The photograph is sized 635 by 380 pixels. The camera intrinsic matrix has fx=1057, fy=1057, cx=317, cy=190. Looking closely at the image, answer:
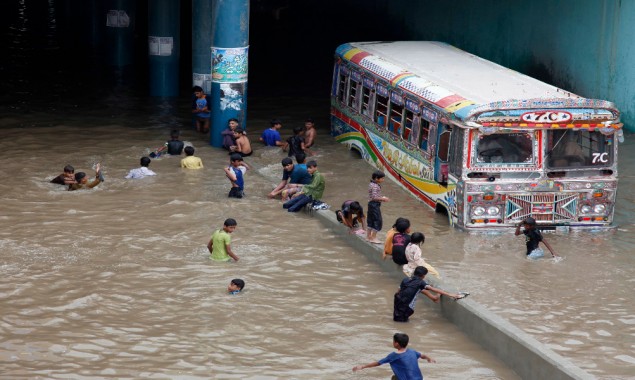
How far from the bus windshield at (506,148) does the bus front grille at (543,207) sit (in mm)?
607

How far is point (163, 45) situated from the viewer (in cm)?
2959

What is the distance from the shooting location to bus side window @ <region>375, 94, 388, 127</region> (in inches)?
830

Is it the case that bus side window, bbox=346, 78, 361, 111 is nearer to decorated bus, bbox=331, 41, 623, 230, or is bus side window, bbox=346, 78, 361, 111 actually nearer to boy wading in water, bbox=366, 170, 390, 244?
decorated bus, bbox=331, 41, 623, 230

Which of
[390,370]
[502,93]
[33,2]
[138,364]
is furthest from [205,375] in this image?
[33,2]

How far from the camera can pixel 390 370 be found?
1245 centimetres

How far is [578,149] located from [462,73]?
136 inches

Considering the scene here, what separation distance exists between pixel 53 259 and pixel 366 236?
486 centimetres

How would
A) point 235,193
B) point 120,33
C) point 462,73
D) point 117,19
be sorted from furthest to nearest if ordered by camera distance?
point 120,33, point 117,19, point 462,73, point 235,193

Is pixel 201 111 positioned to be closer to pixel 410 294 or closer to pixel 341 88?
pixel 341 88

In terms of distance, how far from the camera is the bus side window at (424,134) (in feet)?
61.9

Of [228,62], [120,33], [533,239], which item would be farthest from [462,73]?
[120,33]

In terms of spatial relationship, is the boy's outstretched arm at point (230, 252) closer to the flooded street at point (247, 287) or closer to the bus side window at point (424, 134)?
the flooded street at point (247, 287)

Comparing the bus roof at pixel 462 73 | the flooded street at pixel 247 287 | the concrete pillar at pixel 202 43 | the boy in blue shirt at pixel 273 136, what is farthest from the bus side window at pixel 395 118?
the concrete pillar at pixel 202 43

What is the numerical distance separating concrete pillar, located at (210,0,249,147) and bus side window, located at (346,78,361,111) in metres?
2.46
